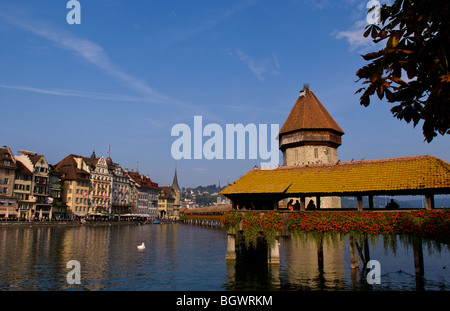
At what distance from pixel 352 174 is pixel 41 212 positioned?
3301 inches

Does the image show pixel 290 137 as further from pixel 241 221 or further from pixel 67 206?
pixel 67 206

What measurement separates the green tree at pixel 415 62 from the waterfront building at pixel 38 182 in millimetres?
92826

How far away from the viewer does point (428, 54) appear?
5.91 meters

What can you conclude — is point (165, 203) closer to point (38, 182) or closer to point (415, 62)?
point (38, 182)

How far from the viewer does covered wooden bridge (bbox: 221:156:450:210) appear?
20484 mm

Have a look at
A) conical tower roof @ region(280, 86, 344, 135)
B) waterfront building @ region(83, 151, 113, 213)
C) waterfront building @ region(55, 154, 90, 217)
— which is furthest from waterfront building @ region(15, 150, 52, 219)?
conical tower roof @ region(280, 86, 344, 135)

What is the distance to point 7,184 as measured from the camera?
78.6 meters

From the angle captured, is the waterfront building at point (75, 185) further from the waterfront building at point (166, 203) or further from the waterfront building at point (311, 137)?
the waterfront building at point (311, 137)

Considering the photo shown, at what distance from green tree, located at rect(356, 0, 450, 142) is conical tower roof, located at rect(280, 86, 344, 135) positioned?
157 feet

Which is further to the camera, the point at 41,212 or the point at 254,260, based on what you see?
the point at 41,212

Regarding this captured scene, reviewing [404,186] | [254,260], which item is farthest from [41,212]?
[404,186]

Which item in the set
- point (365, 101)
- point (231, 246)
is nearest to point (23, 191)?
point (231, 246)

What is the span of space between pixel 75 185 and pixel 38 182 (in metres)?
12.4
